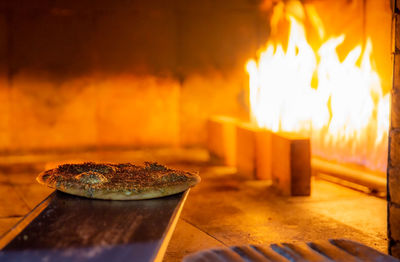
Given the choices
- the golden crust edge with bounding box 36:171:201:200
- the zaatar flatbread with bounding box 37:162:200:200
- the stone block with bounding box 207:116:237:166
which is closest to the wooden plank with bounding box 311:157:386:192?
the stone block with bounding box 207:116:237:166

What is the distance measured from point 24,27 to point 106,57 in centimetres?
114

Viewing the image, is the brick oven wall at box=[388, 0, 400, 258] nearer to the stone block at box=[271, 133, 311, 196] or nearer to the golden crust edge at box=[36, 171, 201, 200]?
the golden crust edge at box=[36, 171, 201, 200]

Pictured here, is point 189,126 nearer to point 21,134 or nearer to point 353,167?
point 21,134

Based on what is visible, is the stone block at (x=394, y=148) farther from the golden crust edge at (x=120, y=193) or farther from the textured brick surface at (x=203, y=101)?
the textured brick surface at (x=203, y=101)

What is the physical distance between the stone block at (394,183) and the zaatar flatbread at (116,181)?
119 cm

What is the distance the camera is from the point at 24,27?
7.31 meters

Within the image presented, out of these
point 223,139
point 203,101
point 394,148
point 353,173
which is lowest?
point 353,173

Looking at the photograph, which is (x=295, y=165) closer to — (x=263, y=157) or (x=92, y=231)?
(x=263, y=157)

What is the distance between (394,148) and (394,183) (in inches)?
8.3

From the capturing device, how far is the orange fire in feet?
17.1

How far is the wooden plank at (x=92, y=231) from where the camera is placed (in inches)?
78.9

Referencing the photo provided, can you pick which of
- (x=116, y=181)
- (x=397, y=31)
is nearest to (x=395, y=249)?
(x=397, y=31)

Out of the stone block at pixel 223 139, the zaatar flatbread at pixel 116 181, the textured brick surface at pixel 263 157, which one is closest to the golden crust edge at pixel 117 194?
the zaatar flatbread at pixel 116 181

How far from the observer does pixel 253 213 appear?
453 centimetres
